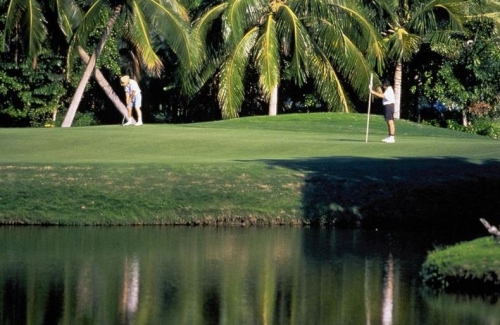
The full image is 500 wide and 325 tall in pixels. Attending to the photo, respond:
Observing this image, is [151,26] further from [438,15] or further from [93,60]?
[438,15]

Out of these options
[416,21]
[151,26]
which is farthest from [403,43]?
[151,26]

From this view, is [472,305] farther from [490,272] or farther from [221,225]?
[221,225]

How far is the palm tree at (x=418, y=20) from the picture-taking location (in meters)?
39.4

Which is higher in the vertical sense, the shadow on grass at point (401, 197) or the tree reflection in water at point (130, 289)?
the shadow on grass at point (401, 197)

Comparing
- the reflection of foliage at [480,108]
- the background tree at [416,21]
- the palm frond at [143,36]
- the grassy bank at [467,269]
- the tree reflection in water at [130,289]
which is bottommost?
the tree reflection in water at [130,289]

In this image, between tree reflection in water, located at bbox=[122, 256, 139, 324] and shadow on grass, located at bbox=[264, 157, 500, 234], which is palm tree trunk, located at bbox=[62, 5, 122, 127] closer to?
shadow on grass, located at bbox=[264, 157, 500, 234]

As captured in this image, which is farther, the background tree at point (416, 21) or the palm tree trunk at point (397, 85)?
the palm tree trunk at point (397, 85)

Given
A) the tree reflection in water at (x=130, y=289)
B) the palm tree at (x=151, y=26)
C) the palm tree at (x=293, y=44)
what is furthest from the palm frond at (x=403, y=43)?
the tree reflection in water at (x=130, y=289)

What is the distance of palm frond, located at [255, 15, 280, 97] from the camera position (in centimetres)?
3591

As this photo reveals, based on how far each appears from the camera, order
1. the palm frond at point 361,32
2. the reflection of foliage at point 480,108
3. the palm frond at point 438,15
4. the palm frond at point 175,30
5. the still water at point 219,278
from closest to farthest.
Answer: the still water at point 219,278, the palm frond at point 175,30, the palm frond at point 361,32, the palm frond at point 438,15, the reflection of foliage at point 480,108

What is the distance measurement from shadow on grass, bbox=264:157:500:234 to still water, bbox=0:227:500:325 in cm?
73

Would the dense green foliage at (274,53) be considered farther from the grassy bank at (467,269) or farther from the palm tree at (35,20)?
the grassy bank at (467,269)

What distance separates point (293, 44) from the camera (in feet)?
121

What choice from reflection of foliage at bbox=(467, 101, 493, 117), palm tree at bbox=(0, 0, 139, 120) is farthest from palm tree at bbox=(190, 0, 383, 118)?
reflection of foliage at bbox=(467, 101, 493, 117)
